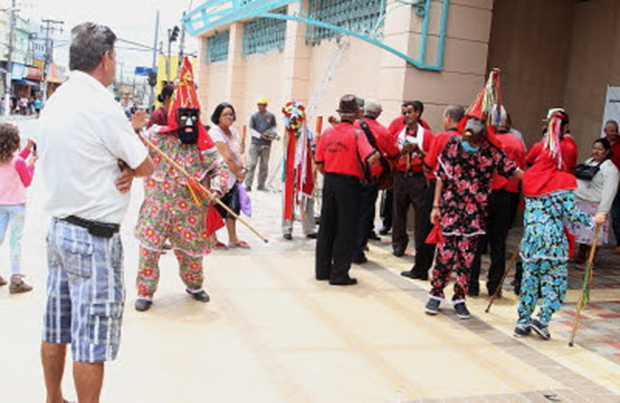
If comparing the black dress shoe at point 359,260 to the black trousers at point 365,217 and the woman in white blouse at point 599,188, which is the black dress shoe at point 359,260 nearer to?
the black trousers at point 365,217

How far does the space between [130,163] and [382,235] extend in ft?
21.6

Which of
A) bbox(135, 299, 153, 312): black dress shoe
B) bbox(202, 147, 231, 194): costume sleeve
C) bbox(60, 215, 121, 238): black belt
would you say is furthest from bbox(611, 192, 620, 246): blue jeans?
bbox(60, 215, 121, 238): black belt

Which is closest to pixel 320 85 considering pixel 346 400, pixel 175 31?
pixel 346 400

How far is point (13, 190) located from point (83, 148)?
9.21 feet

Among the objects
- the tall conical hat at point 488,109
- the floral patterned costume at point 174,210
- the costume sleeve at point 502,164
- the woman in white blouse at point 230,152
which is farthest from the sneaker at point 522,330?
the woman in white blouse at point 230,152

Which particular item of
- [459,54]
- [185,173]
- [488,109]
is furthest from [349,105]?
[459,54]

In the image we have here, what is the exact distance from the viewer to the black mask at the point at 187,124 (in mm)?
5211

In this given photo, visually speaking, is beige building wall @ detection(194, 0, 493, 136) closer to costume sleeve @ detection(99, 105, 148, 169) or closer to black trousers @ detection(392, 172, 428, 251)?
black trousers @ detection(392, 172, 428, 251)

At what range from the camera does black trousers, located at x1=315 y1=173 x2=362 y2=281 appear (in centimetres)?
646

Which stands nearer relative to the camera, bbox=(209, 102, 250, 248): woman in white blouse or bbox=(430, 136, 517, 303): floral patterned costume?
bbox=(430, 136, 517, 303): floral patterned costume

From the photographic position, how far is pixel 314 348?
469 centimetres

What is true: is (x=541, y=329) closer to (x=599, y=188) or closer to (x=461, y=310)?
(x=461, y=310)

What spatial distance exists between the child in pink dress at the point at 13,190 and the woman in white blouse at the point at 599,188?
5691 mm

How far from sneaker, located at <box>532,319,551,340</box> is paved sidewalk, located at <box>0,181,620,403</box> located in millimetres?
68
